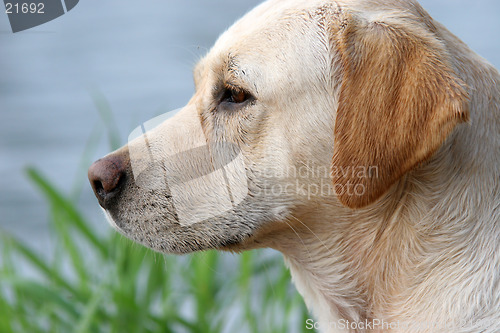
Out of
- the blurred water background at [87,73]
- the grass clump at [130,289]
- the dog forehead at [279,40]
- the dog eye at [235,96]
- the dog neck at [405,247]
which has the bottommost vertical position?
the blurred water background at [87,73]

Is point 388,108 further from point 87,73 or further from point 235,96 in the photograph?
point 87,73

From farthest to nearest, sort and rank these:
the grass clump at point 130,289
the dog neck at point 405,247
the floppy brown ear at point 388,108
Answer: the grass clump at point 130,289 < the dog neck at point 405,247 < the floppy brown ear at point 388,108

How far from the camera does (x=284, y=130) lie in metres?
2.62

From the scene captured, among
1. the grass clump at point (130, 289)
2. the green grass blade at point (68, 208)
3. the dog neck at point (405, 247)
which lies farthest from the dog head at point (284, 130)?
the green grass blade at point (68, 208)

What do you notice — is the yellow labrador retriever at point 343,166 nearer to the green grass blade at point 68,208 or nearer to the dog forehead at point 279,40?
the dog forehead at point 279,40

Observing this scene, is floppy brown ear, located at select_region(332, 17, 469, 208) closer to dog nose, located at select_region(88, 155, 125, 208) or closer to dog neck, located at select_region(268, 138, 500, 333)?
dog neck, located at select_region(268, 138, 500, 333)

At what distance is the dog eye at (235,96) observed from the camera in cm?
270

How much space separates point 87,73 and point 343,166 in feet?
28.6

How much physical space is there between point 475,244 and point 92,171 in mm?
1456

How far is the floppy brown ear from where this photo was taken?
2.29 meters

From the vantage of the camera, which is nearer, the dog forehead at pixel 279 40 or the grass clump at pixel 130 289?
the dog forehead at pixel 279 40

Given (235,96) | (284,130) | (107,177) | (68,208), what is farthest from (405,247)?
(68,208)

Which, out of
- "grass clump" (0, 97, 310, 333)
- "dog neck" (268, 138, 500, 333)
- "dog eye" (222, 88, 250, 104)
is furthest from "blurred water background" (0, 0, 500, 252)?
"dog neck" (268, 138, 500, 333)

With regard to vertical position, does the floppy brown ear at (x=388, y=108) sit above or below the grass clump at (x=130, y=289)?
above
